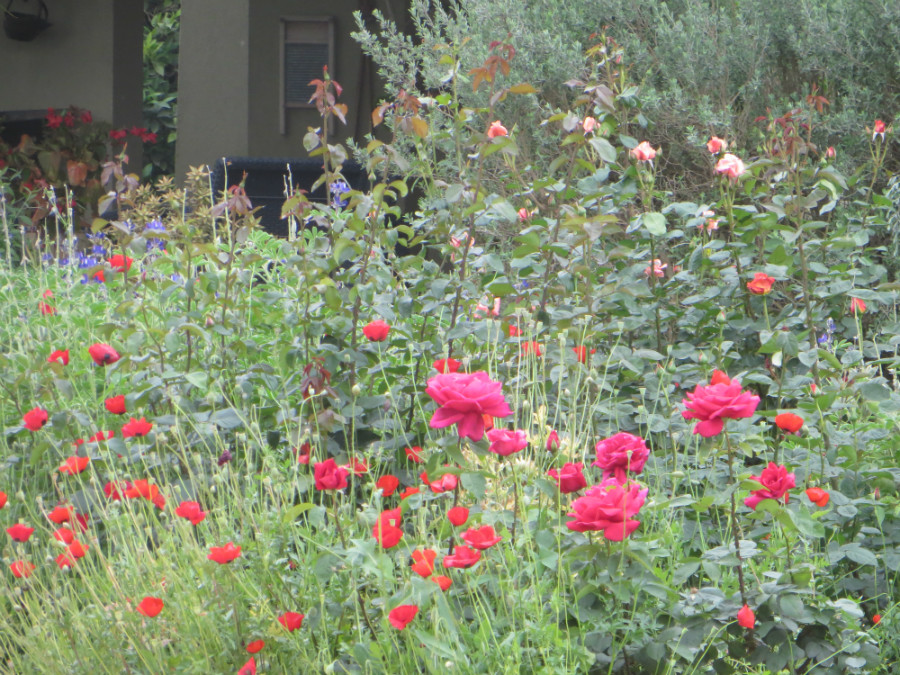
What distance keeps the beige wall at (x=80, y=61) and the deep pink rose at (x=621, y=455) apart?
25.9 ft

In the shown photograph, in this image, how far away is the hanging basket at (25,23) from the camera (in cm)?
818

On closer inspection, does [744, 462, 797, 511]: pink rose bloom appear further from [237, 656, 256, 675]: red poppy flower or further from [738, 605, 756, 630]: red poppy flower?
[237, 656, 256, 675]: red poppy flower

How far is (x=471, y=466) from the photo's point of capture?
191 cm

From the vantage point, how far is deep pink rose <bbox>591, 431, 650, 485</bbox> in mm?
1459

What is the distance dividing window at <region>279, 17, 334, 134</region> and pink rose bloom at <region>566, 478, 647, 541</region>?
6.87m

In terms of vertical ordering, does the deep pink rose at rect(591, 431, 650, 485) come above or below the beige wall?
below

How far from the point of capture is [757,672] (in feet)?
5.19

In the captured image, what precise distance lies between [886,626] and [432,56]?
14.0 ft

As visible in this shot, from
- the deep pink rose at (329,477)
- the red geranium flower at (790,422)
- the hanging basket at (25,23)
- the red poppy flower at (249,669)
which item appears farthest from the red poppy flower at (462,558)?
the hanging basket at (25,23)

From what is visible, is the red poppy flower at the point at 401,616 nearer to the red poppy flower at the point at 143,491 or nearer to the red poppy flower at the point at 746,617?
the red poppy flower at the point at 746,617

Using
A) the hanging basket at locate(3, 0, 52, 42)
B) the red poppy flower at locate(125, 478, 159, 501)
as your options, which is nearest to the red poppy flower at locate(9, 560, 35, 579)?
the red poppy flower at locate(125, 478, 159, 501)

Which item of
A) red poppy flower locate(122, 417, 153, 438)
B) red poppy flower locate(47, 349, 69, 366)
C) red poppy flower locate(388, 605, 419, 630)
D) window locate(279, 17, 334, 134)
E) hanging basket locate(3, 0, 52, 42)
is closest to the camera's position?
red poppy flower locate(388, 605, 419, 630)

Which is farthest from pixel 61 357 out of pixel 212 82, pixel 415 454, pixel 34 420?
pixel 212 82

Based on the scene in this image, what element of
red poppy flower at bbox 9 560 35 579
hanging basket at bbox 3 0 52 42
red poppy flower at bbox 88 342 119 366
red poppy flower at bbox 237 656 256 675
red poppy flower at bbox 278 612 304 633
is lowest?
red poppy flower at bbox 237 656 256 675
